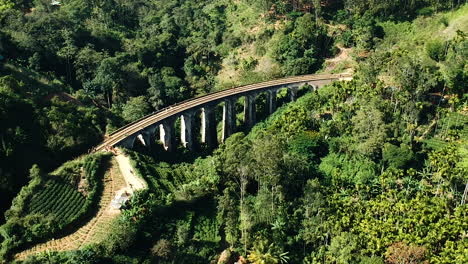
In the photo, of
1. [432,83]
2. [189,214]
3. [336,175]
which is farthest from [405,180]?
[189,214]

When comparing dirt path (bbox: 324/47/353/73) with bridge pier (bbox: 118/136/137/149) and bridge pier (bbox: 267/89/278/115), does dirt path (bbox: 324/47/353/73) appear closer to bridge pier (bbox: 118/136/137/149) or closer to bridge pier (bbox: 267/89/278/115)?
bridge pier (bbox: 267/89/278/115)

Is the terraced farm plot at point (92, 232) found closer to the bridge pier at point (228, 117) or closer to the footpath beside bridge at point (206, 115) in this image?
the footpath beside bridge at point (206, 115)

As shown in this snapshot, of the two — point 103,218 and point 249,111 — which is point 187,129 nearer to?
point 249,111

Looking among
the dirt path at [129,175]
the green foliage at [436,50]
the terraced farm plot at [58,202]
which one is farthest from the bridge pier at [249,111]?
the terraced farm plot at [58,202]

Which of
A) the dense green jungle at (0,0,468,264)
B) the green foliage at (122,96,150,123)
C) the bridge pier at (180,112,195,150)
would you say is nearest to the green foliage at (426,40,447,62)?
the dense green jungle at (0,0,468,264)

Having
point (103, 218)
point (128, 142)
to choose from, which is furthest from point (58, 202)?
point (128, 142)

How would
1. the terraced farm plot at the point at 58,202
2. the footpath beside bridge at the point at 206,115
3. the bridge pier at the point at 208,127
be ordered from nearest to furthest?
the terraced farm plot at the point at 58,202 < the footpath beside bridge at the point at 206,115 < the bridge pier at the point at 208,127

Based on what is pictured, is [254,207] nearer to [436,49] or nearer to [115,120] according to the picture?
[115,120]
